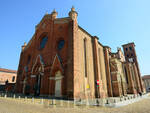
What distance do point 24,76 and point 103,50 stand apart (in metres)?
22.0

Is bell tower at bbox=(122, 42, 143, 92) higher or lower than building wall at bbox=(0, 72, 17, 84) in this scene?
higher

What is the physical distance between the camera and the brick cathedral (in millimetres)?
14305

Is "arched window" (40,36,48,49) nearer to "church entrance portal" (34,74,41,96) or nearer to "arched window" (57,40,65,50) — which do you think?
"arched window" (57,40,65,50)

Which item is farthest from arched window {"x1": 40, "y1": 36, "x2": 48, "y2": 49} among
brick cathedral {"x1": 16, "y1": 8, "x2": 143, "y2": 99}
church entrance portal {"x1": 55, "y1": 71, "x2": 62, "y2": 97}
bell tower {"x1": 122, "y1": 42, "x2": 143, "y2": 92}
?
bell tower {"x1": 122, "y1": 42, "x2": 143, "y2": 92}

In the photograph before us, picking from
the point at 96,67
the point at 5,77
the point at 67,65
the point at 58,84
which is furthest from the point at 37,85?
the point at 5,77

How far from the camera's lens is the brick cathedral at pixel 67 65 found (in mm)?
14305

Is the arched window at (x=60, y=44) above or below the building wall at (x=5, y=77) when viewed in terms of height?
above

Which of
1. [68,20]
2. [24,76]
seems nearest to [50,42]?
[68,20]

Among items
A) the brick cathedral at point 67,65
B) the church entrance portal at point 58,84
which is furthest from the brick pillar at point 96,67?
the church entrance portal at point 58,84

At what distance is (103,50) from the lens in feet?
85.5

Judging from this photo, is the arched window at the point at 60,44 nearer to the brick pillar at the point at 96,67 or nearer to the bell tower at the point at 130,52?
the brick pillar at the point at 96,67

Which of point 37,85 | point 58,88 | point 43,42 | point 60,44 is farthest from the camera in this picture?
point 43,42

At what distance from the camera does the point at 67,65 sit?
14.6 m

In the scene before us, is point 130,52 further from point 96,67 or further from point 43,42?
point 43,42
